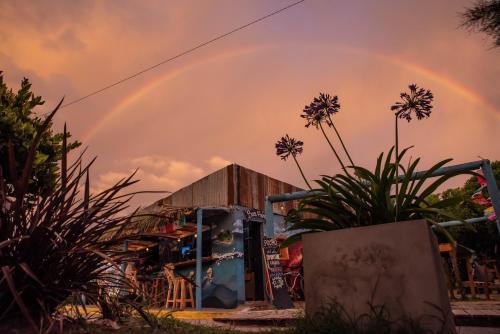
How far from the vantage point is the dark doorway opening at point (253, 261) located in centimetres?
1069

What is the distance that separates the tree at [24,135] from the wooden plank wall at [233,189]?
20.9 feet

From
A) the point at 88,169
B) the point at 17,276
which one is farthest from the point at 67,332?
the point at 88,169

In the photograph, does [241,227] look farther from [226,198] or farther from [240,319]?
[240,319]

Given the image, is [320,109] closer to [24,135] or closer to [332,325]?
[332,325]

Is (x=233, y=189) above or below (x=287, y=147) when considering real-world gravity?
above

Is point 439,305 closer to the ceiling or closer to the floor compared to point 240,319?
closer to the ceiling

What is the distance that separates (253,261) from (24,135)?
8.54 meters

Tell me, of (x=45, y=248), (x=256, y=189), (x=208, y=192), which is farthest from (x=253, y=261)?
(x=45, y=248)

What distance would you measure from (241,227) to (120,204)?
8.61 meters

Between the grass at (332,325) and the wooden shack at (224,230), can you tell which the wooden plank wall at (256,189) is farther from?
the grass at (332,325)

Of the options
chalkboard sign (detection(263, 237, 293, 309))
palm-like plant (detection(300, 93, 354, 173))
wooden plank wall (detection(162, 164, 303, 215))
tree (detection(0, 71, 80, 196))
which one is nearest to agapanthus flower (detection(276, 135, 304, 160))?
palm-like plant (detection(300, 93, 354, 173))

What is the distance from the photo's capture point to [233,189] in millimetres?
10719

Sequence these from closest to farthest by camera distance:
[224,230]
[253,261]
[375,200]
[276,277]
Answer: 1. [375,200]
2. [276,277]
3. [224,230]
4. [253,261]

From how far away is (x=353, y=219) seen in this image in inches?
86.8
